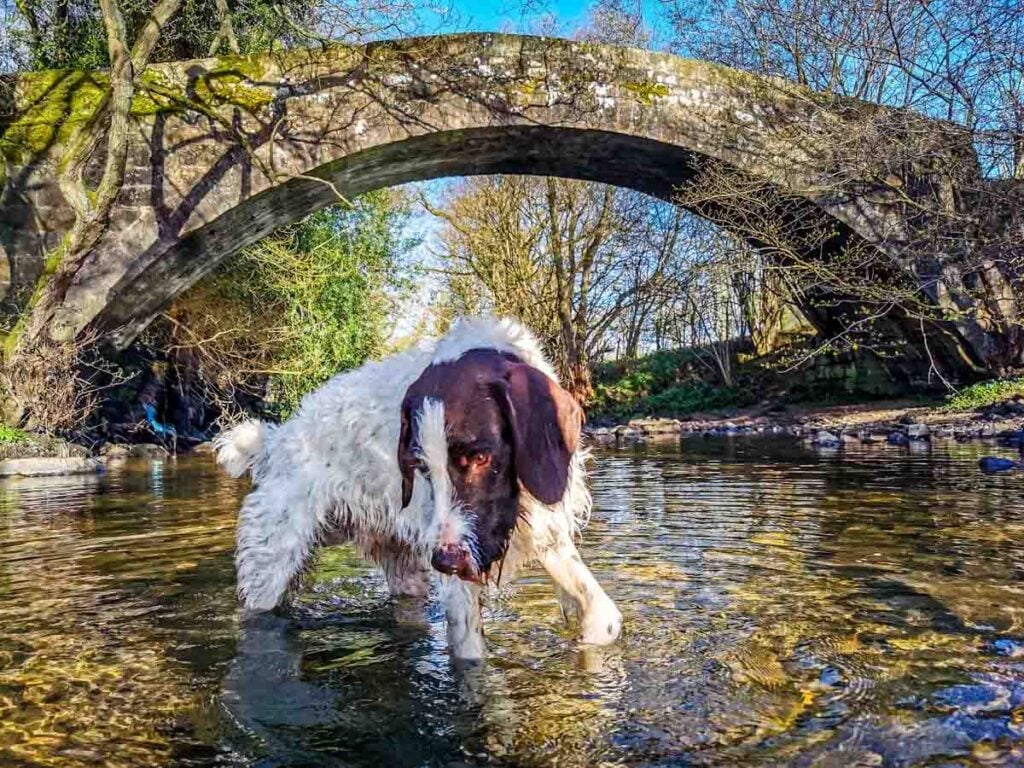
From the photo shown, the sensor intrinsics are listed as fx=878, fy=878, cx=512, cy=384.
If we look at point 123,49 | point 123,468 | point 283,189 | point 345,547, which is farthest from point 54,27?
point 345,547

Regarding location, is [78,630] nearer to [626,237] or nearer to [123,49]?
[123,49]

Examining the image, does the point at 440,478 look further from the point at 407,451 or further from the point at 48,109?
the point at 48,109

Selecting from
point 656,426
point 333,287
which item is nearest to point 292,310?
point 333,287

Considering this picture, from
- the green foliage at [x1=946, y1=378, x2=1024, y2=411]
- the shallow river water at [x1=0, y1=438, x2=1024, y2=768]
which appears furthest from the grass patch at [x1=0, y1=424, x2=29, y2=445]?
the green foliage at [x1=946, y1=378, x2=1024, y2=411]

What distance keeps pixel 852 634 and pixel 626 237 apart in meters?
22.9

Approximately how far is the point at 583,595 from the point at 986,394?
13348 millimetres

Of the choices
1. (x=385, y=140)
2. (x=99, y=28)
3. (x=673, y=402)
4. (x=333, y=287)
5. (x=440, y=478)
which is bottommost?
(x=440, y=478)

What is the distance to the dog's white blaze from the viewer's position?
2939 millimetres

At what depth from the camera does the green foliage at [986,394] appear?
14.2 m

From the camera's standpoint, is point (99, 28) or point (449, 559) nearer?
point (449, 559)

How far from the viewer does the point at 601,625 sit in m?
3.40

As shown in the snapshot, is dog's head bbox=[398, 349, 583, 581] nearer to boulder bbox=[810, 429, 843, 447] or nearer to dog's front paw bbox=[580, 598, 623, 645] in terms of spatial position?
dog's front paw bbox=[580, 598, 623, 645]

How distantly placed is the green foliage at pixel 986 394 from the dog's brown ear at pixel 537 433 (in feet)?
43.2

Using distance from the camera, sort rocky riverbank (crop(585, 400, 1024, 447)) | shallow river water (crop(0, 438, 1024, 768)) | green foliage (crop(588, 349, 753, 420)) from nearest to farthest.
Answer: shallow river water (crop(0, 438, 1024, 768)) → rocky riverbank (crop(585, 400, 1024, 447)) → green foliage (crop(588, 349, 753, 420))
